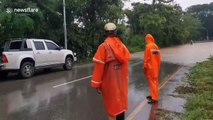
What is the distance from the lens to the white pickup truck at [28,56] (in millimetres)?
16766

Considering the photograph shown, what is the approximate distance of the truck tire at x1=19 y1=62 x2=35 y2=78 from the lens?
17.1 m

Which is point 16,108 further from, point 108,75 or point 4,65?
point 4,65

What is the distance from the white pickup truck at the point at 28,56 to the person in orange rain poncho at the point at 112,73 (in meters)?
11.3

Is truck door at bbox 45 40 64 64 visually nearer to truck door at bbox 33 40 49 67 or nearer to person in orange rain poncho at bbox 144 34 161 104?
truck door at bbox 33 40 49 67

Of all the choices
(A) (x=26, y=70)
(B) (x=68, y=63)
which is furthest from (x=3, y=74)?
(B) (x=68, y=63)

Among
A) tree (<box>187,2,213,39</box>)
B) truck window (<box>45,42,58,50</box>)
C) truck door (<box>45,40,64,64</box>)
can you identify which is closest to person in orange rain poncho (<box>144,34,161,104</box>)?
truck door (<box>45,40,64,64</box>)

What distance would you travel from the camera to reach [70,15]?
28922mm

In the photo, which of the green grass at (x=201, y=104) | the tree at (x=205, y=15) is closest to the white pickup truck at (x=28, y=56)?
the green grass at (x=201, y=104)

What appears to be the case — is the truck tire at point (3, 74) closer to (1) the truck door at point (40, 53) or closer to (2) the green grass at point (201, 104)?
(1) the truck door at point (40, 53)

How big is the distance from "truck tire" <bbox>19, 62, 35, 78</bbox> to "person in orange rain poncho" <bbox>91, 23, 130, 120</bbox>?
11.5m

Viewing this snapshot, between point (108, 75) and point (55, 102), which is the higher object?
point (108, 75)

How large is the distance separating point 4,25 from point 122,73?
14.8 m

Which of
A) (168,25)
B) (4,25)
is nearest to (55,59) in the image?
(4,25)

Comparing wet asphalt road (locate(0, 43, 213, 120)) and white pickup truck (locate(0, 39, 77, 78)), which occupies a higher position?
white pickup truck (locate(0, 39, 77, 78))
